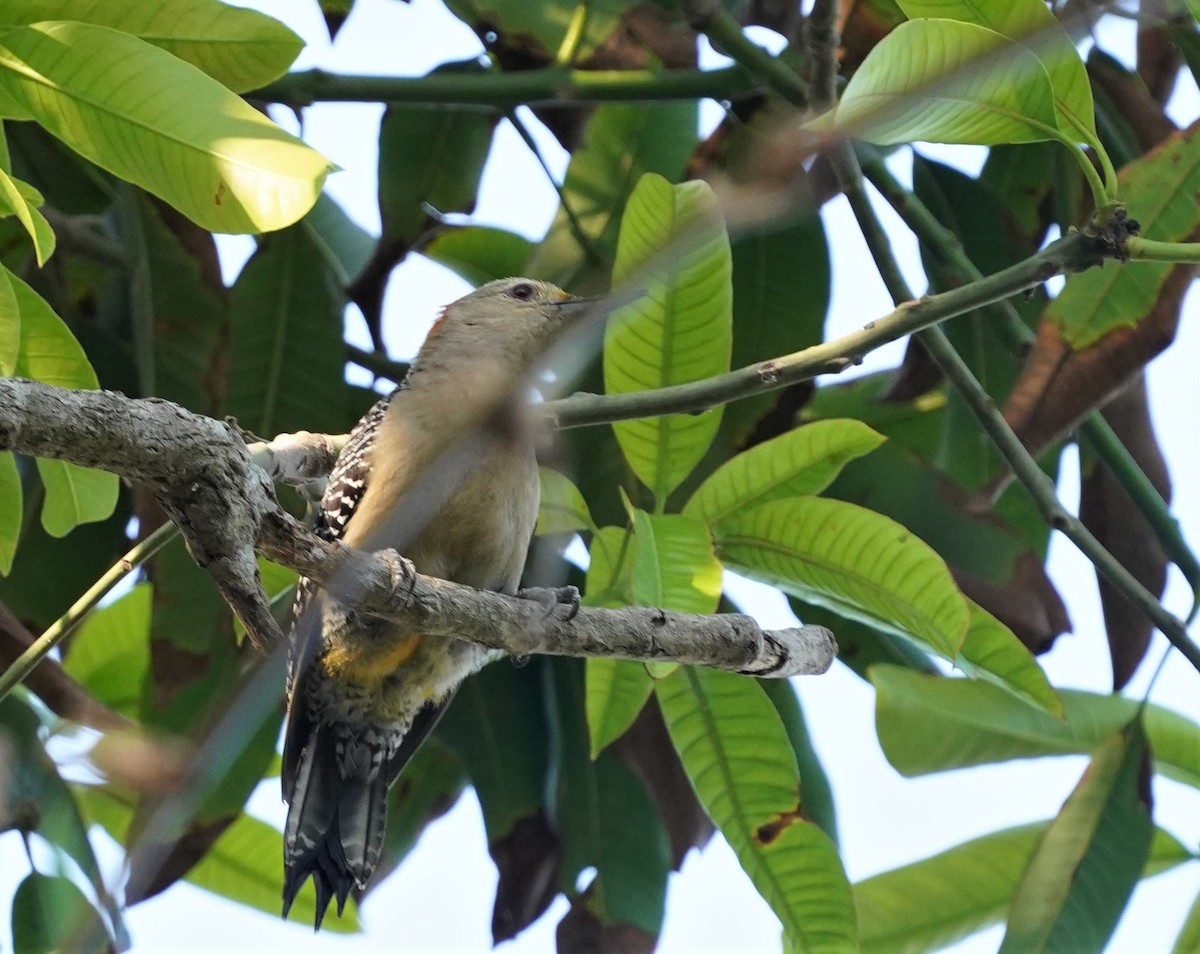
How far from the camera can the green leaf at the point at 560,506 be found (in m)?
2.78

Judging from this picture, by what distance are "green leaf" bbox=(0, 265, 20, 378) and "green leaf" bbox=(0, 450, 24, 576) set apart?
0.38m

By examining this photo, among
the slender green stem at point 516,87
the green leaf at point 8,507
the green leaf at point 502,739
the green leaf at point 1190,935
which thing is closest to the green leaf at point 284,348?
the slender green stem at point 516,87

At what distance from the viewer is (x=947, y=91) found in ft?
6.55

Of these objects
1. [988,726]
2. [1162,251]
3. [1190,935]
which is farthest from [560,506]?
[1190,935]

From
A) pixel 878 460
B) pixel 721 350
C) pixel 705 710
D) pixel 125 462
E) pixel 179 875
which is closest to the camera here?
pixel 125 462

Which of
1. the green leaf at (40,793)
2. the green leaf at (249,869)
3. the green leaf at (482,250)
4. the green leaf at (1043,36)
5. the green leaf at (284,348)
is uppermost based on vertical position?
the green leaf at (482,250)

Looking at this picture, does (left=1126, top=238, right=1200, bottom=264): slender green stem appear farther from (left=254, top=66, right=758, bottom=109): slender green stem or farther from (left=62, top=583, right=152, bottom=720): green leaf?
(left=62, top=583, right=152, bottom=720): green leaf

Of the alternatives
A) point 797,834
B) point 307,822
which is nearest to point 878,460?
point 797,834

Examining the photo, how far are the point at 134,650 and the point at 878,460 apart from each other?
1.90 meters

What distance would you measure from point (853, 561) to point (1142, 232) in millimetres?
857

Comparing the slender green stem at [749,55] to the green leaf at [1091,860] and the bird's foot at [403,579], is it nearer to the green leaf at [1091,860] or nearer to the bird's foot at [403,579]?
the bird's foot at [403,579]

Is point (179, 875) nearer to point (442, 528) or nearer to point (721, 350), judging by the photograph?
point (442, 528)

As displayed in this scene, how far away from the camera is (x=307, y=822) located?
11.4 ft

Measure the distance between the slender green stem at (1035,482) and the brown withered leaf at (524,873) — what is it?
1.50m
